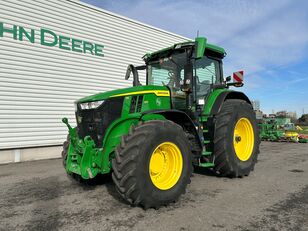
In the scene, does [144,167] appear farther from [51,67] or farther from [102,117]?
[51,67]

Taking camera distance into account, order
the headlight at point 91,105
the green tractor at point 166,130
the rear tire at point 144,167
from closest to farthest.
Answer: the rear tire at point 144,167, the green tractor at point 166,130, the headlight at point 91,105

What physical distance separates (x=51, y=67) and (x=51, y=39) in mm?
1003

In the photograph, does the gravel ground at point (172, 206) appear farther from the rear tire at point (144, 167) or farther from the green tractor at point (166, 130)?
the green tractor at point (166, 130)

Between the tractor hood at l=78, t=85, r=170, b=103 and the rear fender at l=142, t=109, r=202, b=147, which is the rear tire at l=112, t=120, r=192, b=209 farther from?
the tractor hood at l=78, t=85, r=170, b=103

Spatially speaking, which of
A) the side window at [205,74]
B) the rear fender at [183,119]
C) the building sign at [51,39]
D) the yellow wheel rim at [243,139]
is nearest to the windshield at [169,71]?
the side window at [205,74]

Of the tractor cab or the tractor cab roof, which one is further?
the tractor cab

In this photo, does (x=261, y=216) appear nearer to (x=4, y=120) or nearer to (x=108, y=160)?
(x=108, y=160)

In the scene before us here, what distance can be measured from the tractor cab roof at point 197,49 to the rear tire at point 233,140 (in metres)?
1.15

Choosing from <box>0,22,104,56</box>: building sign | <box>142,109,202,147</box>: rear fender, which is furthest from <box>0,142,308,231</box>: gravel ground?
<box>0,22,104,56</box>: building sign

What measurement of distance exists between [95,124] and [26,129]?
5.67 meters

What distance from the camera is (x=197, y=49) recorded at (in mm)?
4762

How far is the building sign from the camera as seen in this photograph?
28.9 feet

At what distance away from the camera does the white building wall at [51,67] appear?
8.79 metres

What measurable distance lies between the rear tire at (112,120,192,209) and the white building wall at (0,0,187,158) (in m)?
6.56
